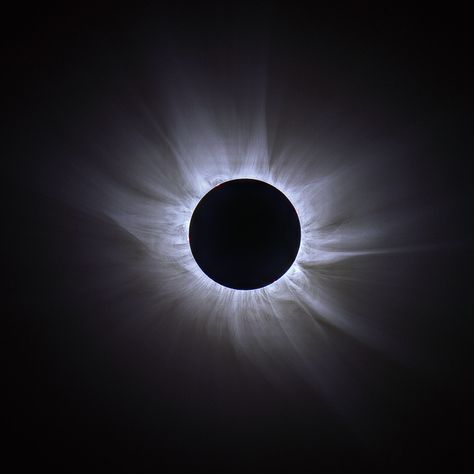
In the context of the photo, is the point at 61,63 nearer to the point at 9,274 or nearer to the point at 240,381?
the point at 9,274

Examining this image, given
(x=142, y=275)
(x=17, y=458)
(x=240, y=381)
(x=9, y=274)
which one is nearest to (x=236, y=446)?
(x=240, y=381)

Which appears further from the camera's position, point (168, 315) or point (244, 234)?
point (168, 315)

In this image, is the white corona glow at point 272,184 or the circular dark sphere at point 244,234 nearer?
the circular dark sphere at point 244,234

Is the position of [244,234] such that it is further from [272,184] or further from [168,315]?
[168,315]

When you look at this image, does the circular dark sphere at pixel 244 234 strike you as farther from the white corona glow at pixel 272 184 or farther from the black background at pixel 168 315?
the black background at pixel 168 315

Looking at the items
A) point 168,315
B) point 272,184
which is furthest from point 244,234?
point 168,315

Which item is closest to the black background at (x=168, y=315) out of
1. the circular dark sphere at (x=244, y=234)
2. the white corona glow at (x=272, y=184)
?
the white corona glow at (x=272, y=184)
